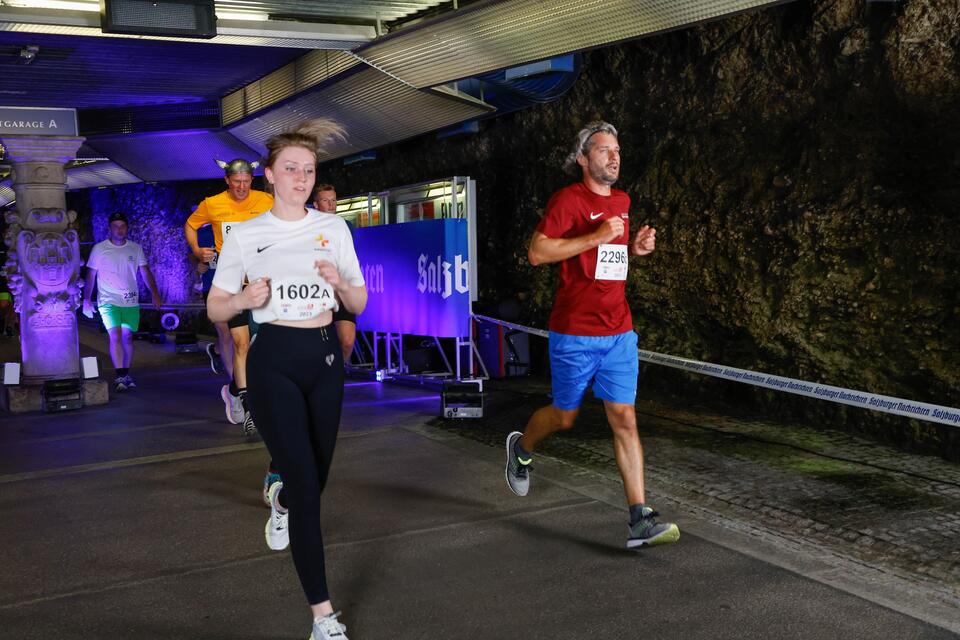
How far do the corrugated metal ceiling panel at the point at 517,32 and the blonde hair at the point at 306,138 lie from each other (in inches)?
154

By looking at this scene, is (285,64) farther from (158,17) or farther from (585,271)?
(585,271)

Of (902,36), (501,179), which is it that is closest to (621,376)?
(902,36)

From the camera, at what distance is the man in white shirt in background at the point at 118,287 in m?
10.9

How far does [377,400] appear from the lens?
955cm

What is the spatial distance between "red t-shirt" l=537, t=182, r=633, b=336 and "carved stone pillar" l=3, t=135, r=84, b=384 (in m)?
7.40

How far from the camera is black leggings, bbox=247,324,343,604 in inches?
129

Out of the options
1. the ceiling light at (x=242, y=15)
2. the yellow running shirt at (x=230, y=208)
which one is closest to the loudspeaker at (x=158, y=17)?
the ceiling light at (x=242, y=15)

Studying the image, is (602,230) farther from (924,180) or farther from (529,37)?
(529,37)

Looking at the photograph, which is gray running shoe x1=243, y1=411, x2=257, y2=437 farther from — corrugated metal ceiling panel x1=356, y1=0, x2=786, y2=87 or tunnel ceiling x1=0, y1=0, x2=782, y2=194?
corrugated metal ceiling panel x1=356, y1=0, x2=786, y2=87

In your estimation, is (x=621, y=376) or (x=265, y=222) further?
(x=621, y=376)

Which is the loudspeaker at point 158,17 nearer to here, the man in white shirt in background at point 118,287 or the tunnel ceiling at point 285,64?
the tunnel ceiling at point 285,64

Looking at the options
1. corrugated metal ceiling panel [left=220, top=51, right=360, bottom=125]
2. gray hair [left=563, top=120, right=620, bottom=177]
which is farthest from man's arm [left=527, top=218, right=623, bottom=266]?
corrugated metal ceiling panel [left=220, top=51, right=360, bottom=125]

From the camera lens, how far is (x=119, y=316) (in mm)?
11062

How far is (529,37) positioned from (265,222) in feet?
17.4
